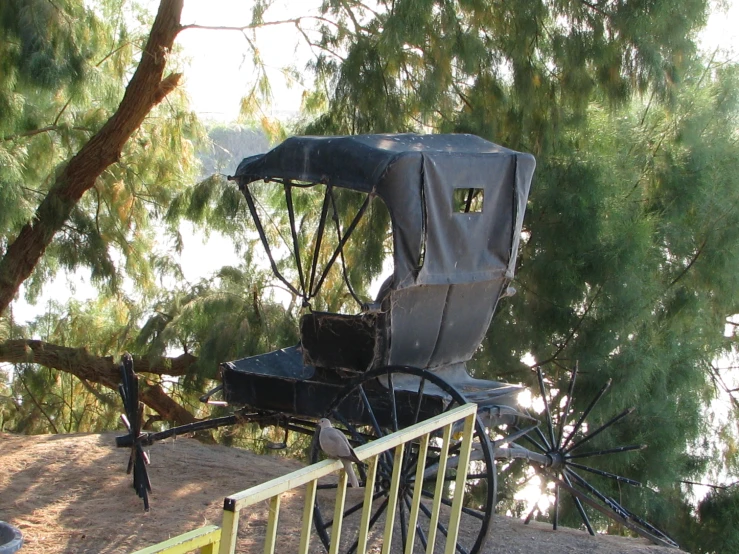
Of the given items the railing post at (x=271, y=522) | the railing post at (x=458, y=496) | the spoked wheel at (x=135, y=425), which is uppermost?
the railing post at (x=271, y=522)

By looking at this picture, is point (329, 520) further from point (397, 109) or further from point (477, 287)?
point (397, 109)

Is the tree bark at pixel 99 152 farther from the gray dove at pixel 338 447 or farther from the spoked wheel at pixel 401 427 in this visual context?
the gray dove at pixel 338 447

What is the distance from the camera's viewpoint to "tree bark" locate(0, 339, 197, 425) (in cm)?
887

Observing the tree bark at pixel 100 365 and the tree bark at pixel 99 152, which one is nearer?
the tree bark at pixel 99 152

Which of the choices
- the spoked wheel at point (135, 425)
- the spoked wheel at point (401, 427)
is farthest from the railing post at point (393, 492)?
the spoked wheel at point (135, 425)

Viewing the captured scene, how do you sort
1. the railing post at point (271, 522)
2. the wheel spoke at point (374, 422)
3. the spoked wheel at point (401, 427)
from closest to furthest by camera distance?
the railing post at point (271, 522) < the spoked wheel at point (401, 427) < the wheel spoke at point (374, 422)

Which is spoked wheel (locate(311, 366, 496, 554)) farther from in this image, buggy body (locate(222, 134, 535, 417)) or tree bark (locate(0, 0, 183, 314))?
tree bark (locate(0, 0, 183, 314))

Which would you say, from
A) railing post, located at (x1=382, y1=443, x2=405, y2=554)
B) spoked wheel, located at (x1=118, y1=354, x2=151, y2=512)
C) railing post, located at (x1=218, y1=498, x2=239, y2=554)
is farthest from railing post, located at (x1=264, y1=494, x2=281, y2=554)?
spoked wheel, located at (x1=118, y1=354, x2=151, y2=512)

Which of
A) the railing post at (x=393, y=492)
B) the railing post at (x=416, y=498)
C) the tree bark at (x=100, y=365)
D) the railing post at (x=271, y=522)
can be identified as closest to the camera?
the railing post at (x=271, y=522)

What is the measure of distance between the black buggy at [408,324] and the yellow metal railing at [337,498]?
1067 mm

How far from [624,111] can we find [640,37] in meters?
1.10

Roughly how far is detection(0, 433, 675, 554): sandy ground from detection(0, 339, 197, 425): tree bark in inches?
82.7

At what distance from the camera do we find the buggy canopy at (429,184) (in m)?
4.45

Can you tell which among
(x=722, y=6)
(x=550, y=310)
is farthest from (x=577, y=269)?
(x=722, y=6)
